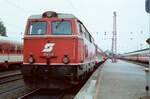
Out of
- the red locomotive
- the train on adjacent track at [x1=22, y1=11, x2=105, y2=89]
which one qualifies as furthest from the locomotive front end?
the red locomotive

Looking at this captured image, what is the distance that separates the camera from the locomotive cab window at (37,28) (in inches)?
562

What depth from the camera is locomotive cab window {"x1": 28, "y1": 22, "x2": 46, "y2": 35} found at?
14.3 metres

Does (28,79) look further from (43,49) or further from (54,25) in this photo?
(54,25)

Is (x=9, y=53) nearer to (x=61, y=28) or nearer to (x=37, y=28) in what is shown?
(x=37, y=28)

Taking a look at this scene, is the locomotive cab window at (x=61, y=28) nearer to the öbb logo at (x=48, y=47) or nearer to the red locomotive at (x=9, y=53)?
the öbb logo at (x=48, y=47)

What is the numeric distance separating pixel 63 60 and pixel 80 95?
210 centimetres

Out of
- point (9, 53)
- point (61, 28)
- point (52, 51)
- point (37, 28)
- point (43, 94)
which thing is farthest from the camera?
point (9, 53)

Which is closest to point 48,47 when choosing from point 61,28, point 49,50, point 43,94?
point 49,50

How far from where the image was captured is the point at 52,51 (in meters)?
13.7

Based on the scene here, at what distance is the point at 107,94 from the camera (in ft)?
40.5

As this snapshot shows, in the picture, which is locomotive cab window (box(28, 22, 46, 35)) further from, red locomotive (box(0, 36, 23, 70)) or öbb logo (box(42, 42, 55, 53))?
red locomotive (box(0, 36, 23, 70))

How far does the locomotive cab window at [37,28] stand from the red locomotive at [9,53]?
13265 mm

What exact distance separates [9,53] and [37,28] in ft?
51.0

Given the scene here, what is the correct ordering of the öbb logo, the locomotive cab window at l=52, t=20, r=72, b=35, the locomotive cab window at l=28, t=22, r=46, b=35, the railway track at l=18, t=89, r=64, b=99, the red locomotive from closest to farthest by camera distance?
the railway track at l=18, t=89, r=64, b=99, the öbb logo, the locomotive cab window at l=52, t=20, r=72, b=35, the locomotive cab window at l=28, t=22, r=46, b=35, the red locomotive
